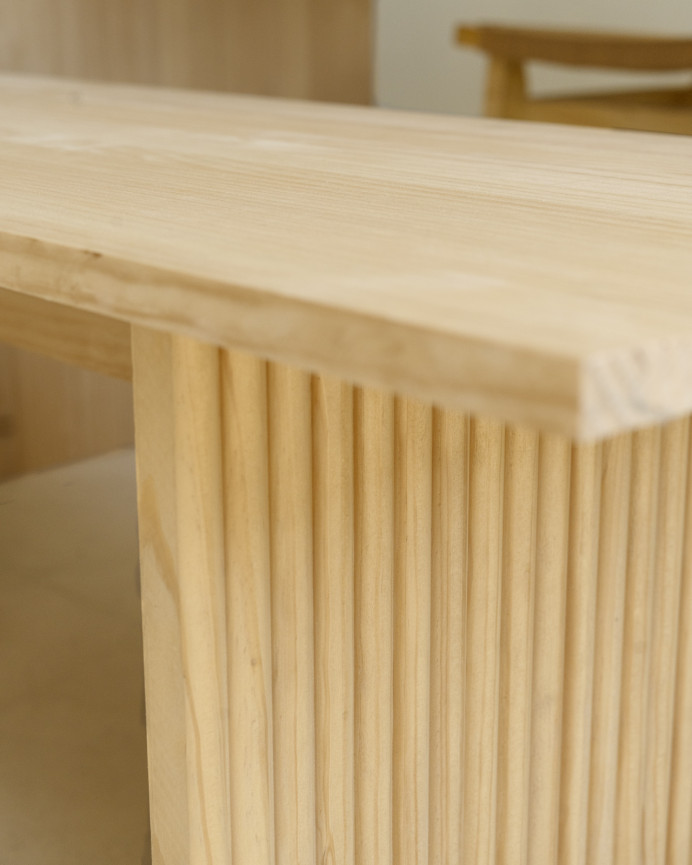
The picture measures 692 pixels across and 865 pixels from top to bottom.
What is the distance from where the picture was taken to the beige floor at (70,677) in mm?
972

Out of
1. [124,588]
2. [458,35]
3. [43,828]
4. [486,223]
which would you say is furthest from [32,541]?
[486,223]

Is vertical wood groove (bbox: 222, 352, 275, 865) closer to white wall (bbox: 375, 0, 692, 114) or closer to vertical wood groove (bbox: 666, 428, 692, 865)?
vertical wood groove (bbox: 666, 428, 692, 865)

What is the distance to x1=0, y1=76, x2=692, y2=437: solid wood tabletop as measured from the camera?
1.13ft

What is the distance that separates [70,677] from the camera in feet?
4.21

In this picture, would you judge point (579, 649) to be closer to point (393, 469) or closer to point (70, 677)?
point (393, 469)

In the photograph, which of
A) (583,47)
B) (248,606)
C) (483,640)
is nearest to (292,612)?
(248,606)

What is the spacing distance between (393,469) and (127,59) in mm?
1692

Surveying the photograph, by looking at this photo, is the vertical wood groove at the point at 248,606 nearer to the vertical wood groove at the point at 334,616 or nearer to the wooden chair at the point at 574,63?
the vertical wood groove at the point at 334,616

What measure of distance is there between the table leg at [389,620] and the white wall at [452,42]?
3.32 m

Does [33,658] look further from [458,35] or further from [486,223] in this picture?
[458,35]

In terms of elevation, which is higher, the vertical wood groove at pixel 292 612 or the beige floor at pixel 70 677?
the vertical wood groove at pixel 292 612

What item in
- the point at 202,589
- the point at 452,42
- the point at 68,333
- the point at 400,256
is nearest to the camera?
the point at 400,256

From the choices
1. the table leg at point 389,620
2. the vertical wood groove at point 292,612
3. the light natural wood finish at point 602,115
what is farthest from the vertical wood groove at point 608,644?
the light natural wood finish at point 602,115

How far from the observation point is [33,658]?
52.5 inches
